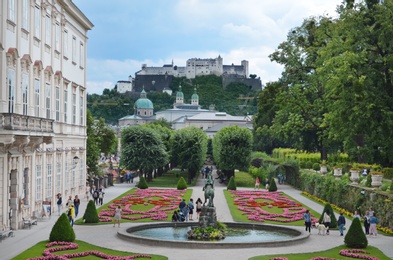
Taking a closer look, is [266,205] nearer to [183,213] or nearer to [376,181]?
[376,181]

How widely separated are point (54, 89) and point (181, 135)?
3560 centimetres

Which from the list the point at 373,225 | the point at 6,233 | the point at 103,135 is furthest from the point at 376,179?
the point at 103,135

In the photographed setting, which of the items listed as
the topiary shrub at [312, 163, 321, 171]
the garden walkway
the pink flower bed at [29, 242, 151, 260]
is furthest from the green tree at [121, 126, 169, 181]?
the pink flower bed at [29, 242, 151, 260]

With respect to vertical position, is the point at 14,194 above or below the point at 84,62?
below

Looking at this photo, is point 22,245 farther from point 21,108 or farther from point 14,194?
point 21,108

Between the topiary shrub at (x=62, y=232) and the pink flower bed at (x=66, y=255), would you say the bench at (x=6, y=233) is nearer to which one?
the topiary shrub at (x=62, y=232)

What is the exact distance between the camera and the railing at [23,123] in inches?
1166

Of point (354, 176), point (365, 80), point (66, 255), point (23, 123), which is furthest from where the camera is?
point (365, 80)

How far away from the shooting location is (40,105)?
39.6 metres

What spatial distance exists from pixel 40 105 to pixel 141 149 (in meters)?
35.6

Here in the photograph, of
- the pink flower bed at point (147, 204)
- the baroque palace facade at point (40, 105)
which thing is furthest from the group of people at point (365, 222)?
the baroque palace facade at point (40, 105)

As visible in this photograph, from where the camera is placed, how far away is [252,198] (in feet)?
181

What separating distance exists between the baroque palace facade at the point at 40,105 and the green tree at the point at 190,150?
21465 millimetres

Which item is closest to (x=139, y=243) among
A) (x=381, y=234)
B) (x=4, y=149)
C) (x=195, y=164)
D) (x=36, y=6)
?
(x=4, y=149)
